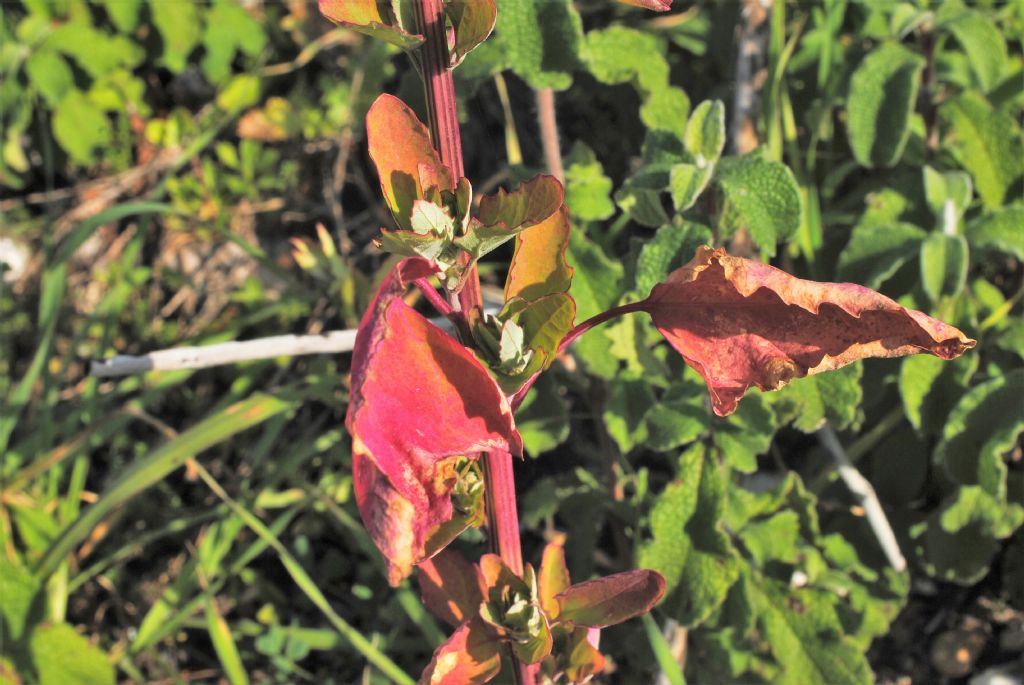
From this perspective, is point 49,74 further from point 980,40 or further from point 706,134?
point 980,40

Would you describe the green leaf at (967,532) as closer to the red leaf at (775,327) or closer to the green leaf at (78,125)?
the red leaf at (775,327)

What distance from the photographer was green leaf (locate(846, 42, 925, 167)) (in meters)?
1.36

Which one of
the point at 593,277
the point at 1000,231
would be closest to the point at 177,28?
the point at 593,277

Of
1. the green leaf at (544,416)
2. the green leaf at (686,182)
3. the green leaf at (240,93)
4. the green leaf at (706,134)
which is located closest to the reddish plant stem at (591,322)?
the green leaf at (686,182)

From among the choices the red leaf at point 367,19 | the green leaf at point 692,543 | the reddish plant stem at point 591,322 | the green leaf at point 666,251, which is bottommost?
the green leaf at point 692,543

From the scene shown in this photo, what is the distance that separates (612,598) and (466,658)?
12 centimetres

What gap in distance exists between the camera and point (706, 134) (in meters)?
1.14

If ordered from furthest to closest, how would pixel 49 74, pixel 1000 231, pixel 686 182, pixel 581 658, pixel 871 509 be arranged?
pixel 49 74 → pixel 871 509 → pixel 1000 231 → pixel 686 182 → pixel 581 658

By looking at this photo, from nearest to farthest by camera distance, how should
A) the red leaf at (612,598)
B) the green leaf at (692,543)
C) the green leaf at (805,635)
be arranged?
the red leaf at (612,598) < the green leaf at (692,543) < the green leaf at (805,635)

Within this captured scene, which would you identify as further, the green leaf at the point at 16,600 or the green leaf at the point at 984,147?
the green leaf at the point at 16,600

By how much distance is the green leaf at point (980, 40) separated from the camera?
1.36 m

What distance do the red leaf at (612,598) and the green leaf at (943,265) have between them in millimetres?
722

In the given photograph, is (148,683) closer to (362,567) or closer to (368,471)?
(362,567)

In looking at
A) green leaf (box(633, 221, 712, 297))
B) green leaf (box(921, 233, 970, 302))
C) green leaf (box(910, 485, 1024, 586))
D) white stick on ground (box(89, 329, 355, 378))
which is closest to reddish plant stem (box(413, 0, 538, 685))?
green leaf (box(633, 221, 712, 297))
